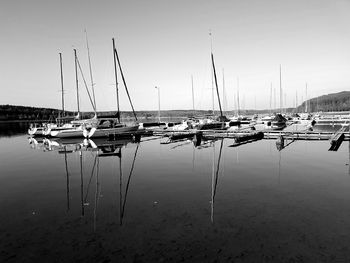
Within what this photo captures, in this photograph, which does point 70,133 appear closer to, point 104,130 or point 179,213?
point 104,130

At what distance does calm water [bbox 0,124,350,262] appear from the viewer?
735 centimetres

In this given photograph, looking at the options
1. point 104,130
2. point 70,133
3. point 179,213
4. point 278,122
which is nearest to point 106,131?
point 104,130

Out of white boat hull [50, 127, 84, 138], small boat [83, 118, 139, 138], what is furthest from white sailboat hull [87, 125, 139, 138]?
white boat hull [50, 127, 84, 138]

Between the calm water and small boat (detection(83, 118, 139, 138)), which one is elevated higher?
small boat (detection(83, 118, 139, 138))

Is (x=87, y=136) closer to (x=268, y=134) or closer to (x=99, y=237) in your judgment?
(x=268, y=134)

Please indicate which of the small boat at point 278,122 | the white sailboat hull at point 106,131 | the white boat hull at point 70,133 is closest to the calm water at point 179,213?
the white sailboat hull at point 106,131

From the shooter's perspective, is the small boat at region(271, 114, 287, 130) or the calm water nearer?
the calm water

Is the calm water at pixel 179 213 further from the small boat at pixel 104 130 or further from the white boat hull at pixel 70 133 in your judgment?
the white boat hull at pixel 70 133

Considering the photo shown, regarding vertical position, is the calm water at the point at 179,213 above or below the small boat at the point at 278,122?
below

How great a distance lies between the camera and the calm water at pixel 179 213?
24.1 ft

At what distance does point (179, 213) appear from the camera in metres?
10.2

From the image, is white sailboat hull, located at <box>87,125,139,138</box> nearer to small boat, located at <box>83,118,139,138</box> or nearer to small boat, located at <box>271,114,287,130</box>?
small boat, located at <box>83,118,139,138</box>

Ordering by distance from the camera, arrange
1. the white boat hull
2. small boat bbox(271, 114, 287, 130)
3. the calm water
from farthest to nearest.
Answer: small boat bbox(271, 114, 287, 130), the white boat hull, the calm water

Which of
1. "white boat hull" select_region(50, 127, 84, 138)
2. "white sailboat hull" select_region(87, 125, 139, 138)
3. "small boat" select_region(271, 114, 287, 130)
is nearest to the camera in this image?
"white sailboat hull" select_region(87, 125, 139, 138)
